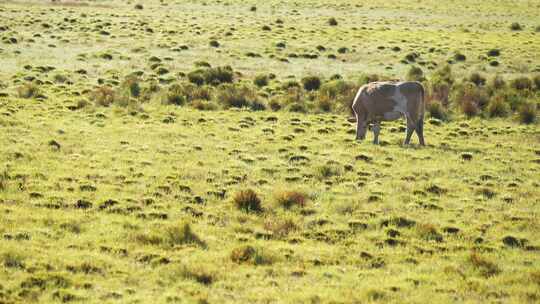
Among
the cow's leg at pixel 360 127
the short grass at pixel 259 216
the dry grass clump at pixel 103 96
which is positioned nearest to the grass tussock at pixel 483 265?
the short grass at pixel 259 216

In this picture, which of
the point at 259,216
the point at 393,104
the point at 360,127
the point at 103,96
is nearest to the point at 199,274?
the point at 259,216

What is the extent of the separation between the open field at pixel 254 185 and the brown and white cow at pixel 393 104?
777mm

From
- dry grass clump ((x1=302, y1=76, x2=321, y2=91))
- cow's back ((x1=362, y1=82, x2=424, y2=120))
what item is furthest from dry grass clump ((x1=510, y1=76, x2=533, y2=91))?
cow's back ((x1=362, y1=82, x2=424, y2=120))

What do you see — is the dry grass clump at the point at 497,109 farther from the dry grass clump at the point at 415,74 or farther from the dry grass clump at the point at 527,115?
the dry grass clump at the point at 415,74

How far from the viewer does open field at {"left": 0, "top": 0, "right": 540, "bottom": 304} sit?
937 cm

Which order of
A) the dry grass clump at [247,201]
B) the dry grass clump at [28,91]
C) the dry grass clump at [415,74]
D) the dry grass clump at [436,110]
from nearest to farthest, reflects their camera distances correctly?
the dry grass clump at [247,201] → the dry grass clump at [436,110] → the dry grass clump at [28,91] → the dry grass clump at [415,74]

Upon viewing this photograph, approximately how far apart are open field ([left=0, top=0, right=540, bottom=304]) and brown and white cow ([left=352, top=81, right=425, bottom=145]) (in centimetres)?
78

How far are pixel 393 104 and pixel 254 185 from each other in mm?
Result: 5679

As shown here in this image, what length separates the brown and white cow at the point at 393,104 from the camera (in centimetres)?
1789

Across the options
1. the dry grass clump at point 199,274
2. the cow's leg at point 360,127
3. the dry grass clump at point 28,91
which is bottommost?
the dry grass clump at point 28,91

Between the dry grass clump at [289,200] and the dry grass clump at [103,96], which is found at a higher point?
the dry grass clump at [289,200]

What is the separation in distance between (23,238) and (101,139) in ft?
25.1

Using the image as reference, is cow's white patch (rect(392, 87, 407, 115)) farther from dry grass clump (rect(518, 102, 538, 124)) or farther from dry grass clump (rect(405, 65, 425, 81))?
dry grass clump (rect(405, 65, 425, 81))

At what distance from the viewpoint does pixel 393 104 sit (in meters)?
18.0
